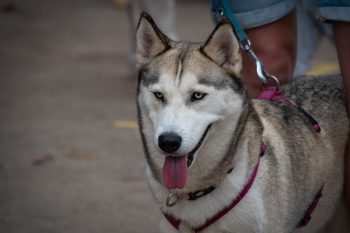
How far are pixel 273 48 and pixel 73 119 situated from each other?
12.3 feet

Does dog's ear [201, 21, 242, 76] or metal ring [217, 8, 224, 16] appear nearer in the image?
dog's ear [201, 21, 242, 76]

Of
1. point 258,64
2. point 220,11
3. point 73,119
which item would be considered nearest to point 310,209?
point 258,64

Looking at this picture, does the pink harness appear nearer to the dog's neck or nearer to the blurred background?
the dog's neck

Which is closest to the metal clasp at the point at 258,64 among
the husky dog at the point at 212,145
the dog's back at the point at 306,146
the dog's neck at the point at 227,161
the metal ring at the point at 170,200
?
the dog's back at the point at 306,146

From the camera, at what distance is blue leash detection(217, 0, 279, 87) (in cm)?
435

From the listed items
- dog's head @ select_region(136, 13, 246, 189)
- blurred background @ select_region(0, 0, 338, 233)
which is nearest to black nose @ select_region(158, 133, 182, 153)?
dog's head @ select_region(136, 13, 246, 189)

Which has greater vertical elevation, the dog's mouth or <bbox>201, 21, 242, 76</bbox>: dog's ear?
<bbox>201, 21, 242, 76</bbox>: dog's ear

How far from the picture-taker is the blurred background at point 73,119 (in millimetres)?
5664

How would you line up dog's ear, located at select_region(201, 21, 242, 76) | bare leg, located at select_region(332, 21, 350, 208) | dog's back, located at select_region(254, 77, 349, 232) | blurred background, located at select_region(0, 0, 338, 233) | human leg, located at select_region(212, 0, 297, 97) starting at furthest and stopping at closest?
1. blurred background, located at select_region(0, 0, 338, 233)
2. human leg, located at select_region(212, 0, 297, 97)
3. bare leg, located at select_region(332, 21, 350, 208)
4. dog's back, located at select_region(254, 77, 349, 232)
5. dog's ear, located at select_region(201, 21, 242, 76)

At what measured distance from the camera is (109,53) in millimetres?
10773

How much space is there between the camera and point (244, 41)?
14.4ft

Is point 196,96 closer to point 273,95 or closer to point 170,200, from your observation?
point 170,200

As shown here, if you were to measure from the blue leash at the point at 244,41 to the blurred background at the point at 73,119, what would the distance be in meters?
1.58

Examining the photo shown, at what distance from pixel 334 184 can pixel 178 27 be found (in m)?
7.68
